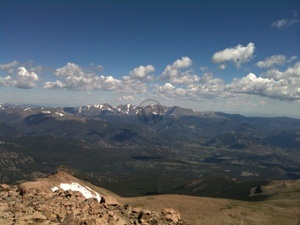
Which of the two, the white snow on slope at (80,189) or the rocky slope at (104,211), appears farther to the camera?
the white snow on slope at (80,189)

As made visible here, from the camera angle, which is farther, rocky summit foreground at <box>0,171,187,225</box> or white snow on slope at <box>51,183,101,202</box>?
white snow on slope at <box>51,183,101,202</box>

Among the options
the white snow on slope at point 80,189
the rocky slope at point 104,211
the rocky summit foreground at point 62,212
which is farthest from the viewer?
the white snow on slope at point 80,189

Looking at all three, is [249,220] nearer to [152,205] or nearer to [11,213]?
[152,205]

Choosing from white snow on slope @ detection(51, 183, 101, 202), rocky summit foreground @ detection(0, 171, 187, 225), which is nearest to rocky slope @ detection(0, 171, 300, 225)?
rocky summit foreground @ detection(0, 171, 187, 225)

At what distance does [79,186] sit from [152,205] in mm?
49746

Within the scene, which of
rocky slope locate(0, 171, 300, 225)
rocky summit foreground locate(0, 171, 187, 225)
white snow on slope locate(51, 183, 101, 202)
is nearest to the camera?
rocky summit foreground locate(0, 171, 187, 225)

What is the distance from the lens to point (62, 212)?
65375 mm

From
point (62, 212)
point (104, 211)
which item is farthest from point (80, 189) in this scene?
point (62, 212)

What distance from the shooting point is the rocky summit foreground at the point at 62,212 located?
56812 millimetres

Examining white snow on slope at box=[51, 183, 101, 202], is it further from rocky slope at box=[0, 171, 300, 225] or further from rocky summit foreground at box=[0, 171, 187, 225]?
rocky summit foreground at box=[0, 171, 187, 225]

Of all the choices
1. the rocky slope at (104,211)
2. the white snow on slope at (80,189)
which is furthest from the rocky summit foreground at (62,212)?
the white snow on slope at (80,189)

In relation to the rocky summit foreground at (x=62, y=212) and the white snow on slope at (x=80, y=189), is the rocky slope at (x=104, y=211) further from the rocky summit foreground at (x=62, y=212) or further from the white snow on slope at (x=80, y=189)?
the white snow on slope at (x=80, y=189)

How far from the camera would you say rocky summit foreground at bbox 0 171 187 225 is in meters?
A: 56.8

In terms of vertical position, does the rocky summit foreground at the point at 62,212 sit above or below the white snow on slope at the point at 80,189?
above
